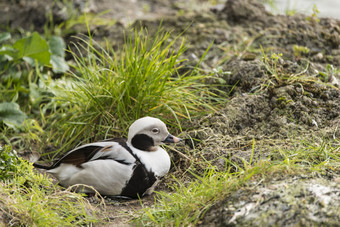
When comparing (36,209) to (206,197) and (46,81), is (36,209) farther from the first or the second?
(46,81)

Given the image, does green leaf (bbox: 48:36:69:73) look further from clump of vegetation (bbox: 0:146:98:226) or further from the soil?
clump of vegetation (bbox: 0:146:98:226)

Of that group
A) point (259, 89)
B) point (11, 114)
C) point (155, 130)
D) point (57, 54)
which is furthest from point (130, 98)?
point (57, 54)

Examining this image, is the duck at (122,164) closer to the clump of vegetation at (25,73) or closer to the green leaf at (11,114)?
the green leaf at (11,114)

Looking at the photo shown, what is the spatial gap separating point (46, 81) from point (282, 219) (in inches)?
136

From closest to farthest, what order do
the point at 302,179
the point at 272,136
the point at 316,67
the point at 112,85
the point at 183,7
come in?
the point at 302,179
the point at 272,136
the point at 112,85
the point at 316,67
the point at 183,7

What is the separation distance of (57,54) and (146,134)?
2.43 metres

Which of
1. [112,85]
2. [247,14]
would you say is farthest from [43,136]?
[247,14]

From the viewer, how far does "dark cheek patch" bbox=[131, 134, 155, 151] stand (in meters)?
4.05

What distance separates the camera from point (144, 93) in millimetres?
4590

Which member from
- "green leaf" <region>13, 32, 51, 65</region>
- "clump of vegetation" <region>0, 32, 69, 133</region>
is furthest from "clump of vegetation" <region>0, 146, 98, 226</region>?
A: "green leaf" <region>13, 32, 51, 65</region>

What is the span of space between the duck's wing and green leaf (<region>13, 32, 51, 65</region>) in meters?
1.87

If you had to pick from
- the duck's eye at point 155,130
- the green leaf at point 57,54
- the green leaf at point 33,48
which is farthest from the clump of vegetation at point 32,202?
the green leaf at point 57,54

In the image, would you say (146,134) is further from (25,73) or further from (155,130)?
(25,73)

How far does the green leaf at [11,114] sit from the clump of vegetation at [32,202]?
1.21 meters
